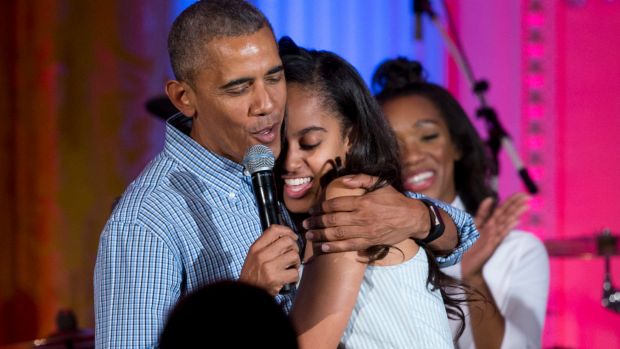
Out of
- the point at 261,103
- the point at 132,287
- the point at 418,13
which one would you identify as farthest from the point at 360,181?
the point at 418,13

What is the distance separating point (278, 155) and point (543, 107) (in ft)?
10.4

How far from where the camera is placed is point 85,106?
15.2 ft

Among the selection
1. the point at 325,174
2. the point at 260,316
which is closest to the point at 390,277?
the point at 325,174

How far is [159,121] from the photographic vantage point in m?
4.73

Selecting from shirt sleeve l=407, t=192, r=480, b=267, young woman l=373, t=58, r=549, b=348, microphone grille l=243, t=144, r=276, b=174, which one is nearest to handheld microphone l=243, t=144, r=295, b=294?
microphone grille l=243, t=144, r=276, b=174

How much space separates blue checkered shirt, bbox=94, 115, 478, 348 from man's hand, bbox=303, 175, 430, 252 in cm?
14

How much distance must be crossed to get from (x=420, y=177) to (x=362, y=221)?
49.9 inches

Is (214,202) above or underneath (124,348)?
above

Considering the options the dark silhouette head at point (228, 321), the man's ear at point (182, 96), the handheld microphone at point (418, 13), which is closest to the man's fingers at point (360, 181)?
the man's ear at point (182, 96)

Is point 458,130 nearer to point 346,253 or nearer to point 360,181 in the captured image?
point 360,181

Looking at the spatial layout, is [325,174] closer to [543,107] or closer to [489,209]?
[489,209]

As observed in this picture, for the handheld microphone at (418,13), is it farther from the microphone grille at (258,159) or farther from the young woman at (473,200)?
the microphone grille at (258,159)

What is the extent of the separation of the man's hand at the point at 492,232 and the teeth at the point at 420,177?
26 centimetres

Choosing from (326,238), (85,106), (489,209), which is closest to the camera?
(326,238)
